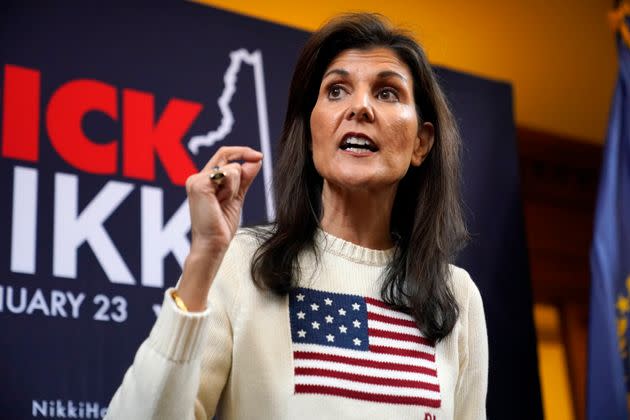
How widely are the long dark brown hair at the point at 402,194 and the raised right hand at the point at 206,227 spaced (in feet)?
0.85

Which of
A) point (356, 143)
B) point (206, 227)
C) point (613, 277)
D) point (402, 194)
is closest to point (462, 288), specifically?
point (402, 194)

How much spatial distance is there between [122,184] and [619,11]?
2.00 meters

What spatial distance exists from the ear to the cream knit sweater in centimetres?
24

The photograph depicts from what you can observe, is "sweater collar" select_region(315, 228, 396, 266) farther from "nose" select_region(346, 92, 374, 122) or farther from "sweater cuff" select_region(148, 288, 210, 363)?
"sweater cuff" select_region(148, 288, 210, 363)

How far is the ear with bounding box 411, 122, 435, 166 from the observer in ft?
6.09

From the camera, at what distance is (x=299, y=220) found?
1.70 m

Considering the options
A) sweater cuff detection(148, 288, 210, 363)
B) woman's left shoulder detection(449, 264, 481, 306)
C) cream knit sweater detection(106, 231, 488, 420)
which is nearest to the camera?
sweater cuff detection(148, 288, 210, 363)

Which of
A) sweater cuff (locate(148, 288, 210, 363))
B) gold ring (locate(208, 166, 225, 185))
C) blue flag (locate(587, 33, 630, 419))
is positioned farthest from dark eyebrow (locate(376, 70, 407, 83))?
blue flag (locate(587, 33, 630, 419))

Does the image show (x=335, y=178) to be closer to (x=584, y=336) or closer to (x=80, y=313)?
(x=80, y=313)

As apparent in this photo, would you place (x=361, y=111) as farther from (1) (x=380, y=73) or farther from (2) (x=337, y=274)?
(2) (x=337, y=274)

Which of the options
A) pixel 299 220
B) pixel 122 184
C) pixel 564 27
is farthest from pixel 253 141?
pixel 564 27

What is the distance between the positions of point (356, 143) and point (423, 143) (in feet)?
0.80

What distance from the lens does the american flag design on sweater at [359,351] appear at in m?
1.52

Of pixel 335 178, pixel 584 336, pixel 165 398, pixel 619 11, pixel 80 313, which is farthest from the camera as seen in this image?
pixel 584 336
